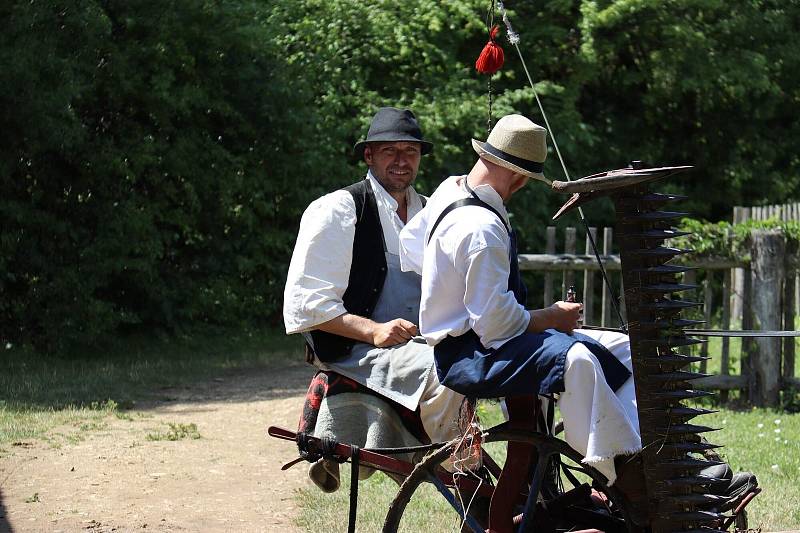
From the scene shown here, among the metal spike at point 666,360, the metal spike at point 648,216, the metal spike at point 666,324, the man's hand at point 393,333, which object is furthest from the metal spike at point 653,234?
the man's hand at point 393,333

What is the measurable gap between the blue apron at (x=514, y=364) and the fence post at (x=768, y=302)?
489 centimetres

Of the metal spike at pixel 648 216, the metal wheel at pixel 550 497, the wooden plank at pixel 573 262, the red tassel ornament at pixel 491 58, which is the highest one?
the red tassel ornament at pixel 491 58

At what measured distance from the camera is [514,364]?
3.89m

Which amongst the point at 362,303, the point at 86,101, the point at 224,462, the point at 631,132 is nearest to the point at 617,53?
the point at 631,132

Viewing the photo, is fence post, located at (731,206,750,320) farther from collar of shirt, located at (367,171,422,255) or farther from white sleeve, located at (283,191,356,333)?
white sleeve, located at (283,191,356,333)

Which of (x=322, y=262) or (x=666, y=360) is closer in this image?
(x=666, y=360)

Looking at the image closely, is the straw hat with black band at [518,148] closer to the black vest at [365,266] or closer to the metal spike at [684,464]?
the black vest at [365,266]

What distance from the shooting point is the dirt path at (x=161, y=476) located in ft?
19.2

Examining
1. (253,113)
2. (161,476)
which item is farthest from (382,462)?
(253,113)

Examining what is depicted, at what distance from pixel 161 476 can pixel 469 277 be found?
3.51 meters

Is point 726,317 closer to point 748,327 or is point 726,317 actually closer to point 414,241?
point 748,327

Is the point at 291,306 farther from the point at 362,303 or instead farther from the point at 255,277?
the point at 255,277

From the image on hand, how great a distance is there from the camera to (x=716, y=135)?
16.3 meters

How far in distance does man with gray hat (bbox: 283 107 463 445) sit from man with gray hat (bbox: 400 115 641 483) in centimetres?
36
